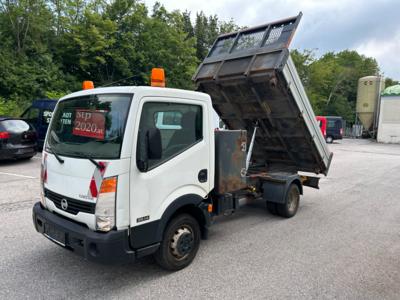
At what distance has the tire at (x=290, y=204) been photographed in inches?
225

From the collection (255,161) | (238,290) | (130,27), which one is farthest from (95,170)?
(130,27)

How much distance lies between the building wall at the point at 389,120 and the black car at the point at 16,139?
105ft

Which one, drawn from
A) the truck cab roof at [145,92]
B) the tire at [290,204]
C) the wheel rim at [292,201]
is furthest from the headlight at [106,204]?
the wheel rim at [292,201]

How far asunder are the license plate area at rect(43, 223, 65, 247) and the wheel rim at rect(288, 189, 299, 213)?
4.09 meters

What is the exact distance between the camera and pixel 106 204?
2936 millimetres

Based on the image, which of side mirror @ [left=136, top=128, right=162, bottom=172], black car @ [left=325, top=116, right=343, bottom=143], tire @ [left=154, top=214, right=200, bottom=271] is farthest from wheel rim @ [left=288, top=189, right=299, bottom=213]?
black car @ [left=325, top=116, right=343, bottom=143]

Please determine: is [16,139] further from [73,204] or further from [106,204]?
[106,204]

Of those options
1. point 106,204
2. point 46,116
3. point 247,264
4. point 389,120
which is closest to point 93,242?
point 106,204

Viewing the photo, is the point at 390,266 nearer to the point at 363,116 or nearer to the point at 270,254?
the point at 270,254

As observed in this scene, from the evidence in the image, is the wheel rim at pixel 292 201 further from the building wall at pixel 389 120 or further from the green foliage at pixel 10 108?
the building wall at pixel 389 120

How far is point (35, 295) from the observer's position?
3104 mm

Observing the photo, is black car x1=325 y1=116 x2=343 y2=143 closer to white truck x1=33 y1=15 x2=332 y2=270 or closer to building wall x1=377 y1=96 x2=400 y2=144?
building wall x1=377 y1=96 x2=400 y2=144

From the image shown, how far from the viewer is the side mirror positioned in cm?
302

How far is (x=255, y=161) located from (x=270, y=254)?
127 inches
